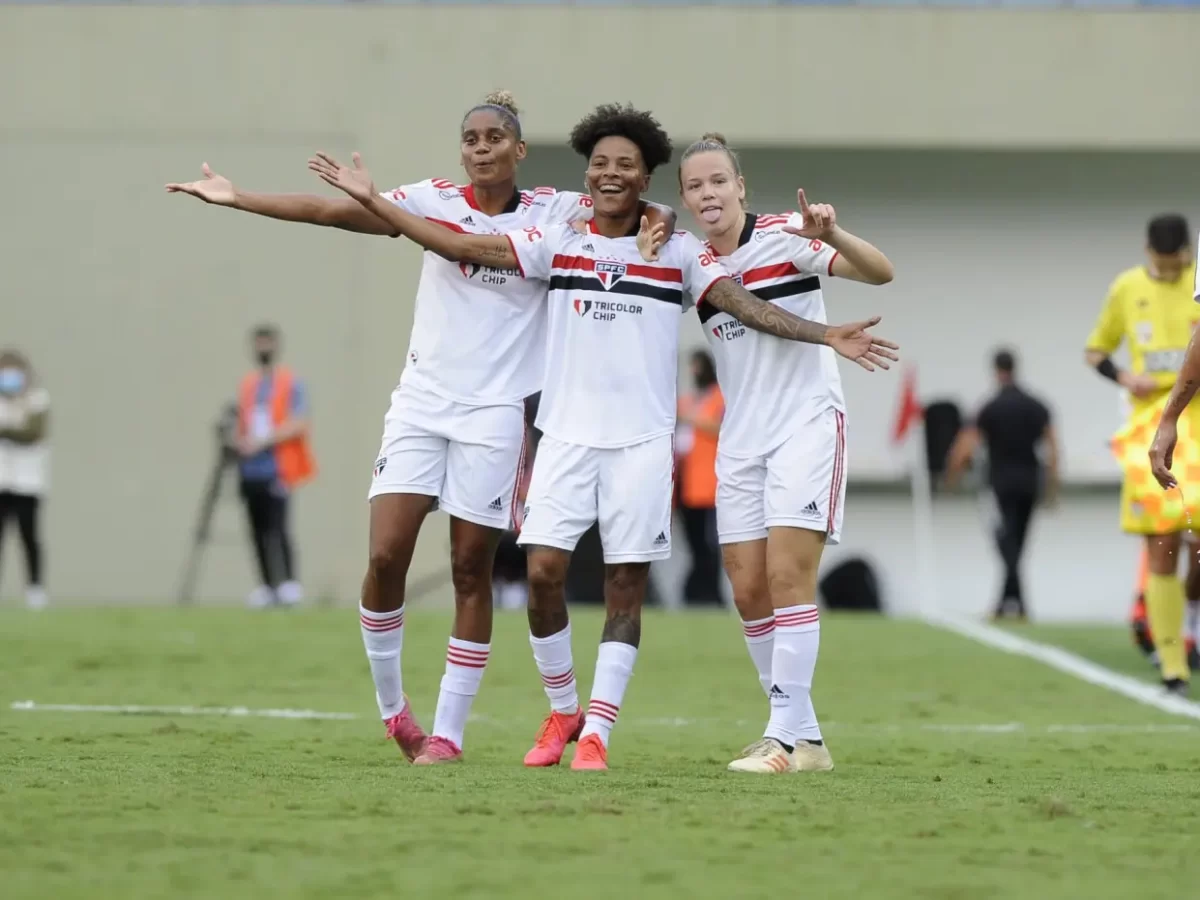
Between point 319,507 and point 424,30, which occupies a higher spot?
Answer: point 424,30

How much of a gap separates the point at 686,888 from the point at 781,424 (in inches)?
111

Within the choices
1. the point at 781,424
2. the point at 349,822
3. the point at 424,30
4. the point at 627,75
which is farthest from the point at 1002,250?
the point at 349,822

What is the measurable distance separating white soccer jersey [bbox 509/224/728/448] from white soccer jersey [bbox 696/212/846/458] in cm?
16

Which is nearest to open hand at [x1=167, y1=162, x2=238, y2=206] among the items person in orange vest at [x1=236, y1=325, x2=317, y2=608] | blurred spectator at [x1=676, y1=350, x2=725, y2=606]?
person in orange vest at [x1=236, y1=325, x2=317, y2=608]

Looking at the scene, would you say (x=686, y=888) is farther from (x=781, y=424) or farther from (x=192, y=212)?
(x=192, y=212)

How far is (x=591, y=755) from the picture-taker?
6.71 metres

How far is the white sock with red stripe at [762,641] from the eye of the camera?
23.9 feet

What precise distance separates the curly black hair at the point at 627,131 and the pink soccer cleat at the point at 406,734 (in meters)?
1.97

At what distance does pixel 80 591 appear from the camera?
70.7ft

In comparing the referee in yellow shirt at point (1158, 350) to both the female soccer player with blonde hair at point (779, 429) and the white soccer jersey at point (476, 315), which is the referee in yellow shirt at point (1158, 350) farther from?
the white soccer jersey at point (476, 315)

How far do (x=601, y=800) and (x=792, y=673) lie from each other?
1.30 meters

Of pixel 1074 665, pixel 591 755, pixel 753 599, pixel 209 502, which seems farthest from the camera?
pixel 209 502

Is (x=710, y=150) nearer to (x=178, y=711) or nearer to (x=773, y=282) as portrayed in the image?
(x=773, y=282)

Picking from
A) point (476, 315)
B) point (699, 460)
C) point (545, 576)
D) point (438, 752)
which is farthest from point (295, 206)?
point (699, 460)
